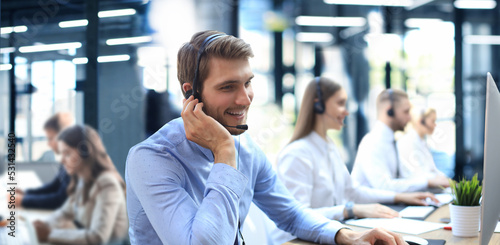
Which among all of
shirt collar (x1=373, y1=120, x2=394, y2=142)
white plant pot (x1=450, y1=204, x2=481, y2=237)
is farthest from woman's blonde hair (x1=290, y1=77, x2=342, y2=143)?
white plant pot (x1=450, y1=204, x2=481, y2=237)

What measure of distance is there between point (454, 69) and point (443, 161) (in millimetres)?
1122

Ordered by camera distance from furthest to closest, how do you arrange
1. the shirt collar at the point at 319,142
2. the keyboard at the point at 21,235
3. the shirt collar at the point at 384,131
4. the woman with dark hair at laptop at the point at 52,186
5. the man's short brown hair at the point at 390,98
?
the man's short brown hair at the point at 390,98, the shirt collar at the point at 384,131, the woman with dark hair at laptop at the point at 52,186, the keyboard at the point at 21,235, the shirt collar at the point at 319,142

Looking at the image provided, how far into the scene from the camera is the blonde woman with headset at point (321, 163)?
2.20 meters

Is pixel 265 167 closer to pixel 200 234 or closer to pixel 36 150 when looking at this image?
pixel 200 234

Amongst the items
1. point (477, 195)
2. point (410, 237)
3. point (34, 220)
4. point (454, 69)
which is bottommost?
point (34, 220)

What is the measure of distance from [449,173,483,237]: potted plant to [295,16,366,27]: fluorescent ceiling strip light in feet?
11.8

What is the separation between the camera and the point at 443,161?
5.52 meters

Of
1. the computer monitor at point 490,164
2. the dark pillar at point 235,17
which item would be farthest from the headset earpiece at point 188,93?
the dark pillar at point 235,17

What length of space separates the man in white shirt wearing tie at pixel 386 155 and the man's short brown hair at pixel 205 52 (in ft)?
6.27

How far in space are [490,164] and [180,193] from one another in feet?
2.46

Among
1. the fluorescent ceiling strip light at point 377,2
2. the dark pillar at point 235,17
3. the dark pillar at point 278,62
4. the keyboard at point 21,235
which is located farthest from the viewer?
the fluorescent ceiling strip light at point 377,2

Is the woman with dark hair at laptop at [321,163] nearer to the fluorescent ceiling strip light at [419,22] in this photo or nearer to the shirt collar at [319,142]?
the shirt collar at [319,142]

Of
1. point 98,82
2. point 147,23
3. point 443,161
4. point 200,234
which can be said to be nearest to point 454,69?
point 443,161

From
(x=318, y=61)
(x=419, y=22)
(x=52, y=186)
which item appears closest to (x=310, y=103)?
(x=52, y=186)
